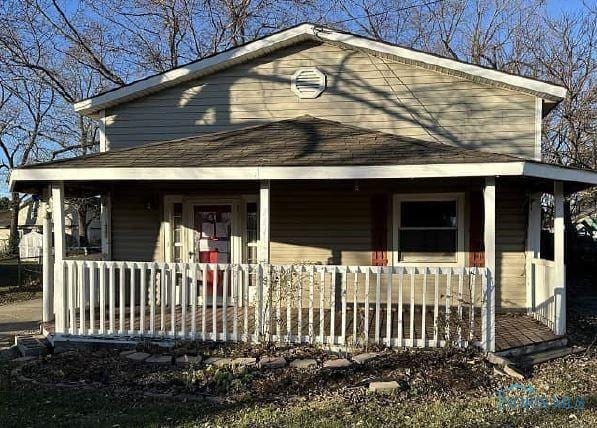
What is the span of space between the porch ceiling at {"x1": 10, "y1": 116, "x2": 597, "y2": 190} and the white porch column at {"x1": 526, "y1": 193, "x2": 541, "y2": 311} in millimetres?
1689

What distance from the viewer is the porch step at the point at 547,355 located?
638 cm

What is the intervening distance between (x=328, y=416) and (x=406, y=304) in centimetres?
494

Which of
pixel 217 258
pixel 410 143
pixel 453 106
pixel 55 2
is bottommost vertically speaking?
pixel 217 258

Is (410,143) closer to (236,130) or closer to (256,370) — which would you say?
(236,130)

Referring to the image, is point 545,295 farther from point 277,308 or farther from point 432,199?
point 277,308

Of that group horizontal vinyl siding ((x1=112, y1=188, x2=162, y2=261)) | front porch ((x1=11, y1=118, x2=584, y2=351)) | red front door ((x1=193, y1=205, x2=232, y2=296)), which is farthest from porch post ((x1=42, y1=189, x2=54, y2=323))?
red front door ((x1=193, y1=205, x2=232, y2=296))

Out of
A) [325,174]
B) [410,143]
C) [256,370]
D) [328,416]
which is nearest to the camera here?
[328,416]

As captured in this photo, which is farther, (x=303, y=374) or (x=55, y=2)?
(x=55, y=2)

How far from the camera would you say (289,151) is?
756 cm

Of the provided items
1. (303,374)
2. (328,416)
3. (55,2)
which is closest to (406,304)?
(303,374)

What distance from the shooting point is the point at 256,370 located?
5.99 metres

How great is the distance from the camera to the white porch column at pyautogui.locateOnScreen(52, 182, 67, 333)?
23.7 ft

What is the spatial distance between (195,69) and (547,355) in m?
7.02

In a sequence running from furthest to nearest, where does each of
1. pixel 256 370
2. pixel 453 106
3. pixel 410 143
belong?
1. pixel 453 106
2. pixel 410 143
3. pixel 256 370
